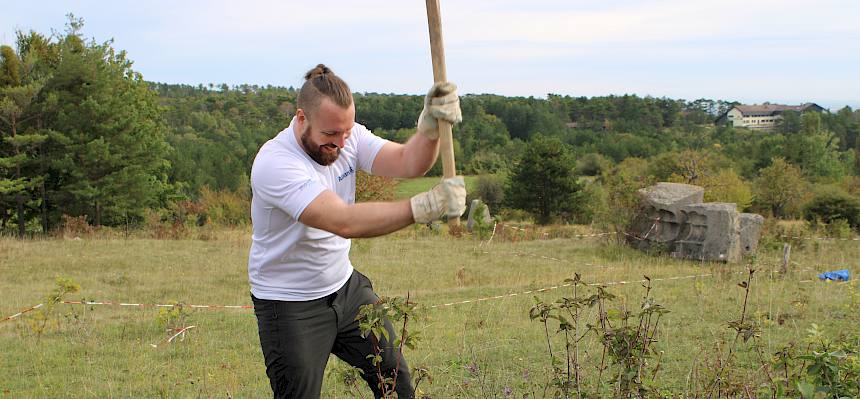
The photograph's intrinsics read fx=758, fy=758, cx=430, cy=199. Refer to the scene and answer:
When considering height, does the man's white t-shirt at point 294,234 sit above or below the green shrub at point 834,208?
above

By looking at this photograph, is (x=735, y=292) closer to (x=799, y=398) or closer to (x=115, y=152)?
(x=799, y=398)

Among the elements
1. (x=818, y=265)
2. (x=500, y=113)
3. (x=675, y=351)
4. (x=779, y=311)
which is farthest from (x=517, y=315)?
(x=500, y=113)

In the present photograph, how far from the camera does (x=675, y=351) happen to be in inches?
236

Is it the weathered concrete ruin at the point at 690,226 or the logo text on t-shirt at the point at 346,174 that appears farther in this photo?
the weathered concrete ruin at the point at 690,226

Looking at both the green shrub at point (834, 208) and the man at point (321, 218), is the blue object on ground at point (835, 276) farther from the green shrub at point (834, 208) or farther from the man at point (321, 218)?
the green shrub at point (834, 208)

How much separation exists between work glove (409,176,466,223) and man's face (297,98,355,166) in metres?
0.58

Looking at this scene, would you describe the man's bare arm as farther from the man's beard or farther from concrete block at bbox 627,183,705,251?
concrete block at bbox 627,183,705,251

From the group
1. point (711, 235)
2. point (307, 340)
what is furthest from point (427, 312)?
point (711, 235)

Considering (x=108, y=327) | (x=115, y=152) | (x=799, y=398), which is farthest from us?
(x=115, y=152)

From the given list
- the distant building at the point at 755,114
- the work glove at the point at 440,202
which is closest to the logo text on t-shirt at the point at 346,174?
the work glove at the point at 440,202

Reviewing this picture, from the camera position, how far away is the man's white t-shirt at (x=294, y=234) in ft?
10.4

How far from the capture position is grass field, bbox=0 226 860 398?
214 inches

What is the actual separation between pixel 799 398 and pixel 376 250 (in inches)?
451

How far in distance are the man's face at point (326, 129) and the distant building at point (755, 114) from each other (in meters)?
104
